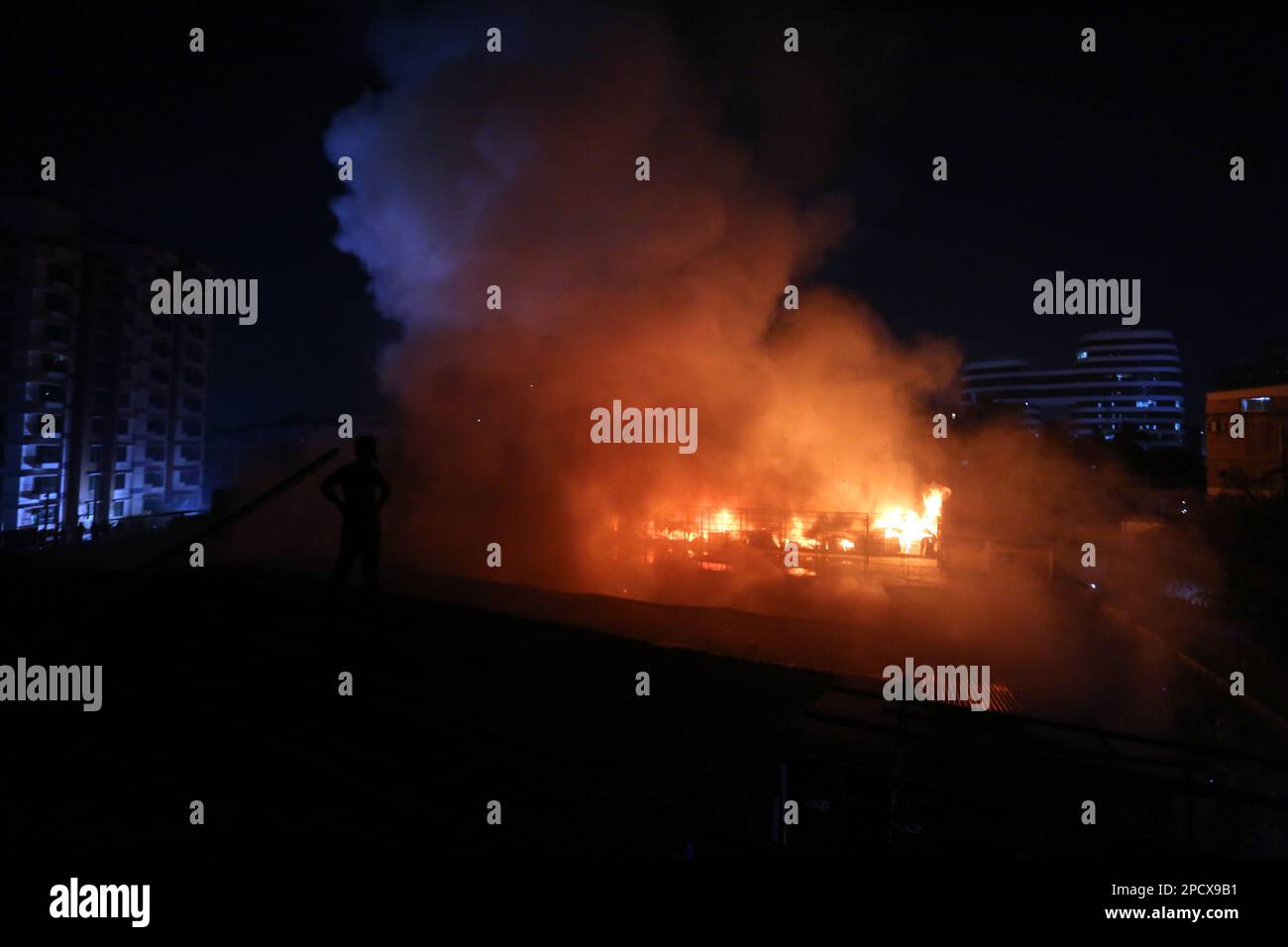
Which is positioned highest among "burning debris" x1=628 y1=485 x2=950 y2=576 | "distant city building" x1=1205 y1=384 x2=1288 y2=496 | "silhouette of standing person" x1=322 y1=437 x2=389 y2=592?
"distant city building" x1=1205 y1=384 x2=1288 y2=496

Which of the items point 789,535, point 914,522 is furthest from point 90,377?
point 914,522

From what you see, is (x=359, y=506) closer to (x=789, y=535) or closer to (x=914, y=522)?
(x=789, y=535)

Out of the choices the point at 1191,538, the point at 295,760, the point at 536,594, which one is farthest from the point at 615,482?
the point at 1191,538

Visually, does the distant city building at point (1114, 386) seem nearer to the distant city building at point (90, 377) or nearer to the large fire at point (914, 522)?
the large fire at point (914, 522)

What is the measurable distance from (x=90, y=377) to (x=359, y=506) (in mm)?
41354

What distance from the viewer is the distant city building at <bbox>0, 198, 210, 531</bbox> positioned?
32.5 meters

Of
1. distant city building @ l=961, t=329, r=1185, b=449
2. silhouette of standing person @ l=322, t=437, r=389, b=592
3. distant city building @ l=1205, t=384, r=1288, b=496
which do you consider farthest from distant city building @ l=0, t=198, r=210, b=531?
distant city building @ l=961, t=329, r=1185, b=449

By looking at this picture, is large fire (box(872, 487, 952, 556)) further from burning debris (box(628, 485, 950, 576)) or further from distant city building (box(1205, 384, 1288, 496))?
distant city building (box(1205, 384, 1288, 496))

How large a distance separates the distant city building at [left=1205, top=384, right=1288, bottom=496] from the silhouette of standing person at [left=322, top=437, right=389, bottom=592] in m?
25.8

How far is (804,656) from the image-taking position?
897cm

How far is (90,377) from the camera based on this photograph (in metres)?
35.9

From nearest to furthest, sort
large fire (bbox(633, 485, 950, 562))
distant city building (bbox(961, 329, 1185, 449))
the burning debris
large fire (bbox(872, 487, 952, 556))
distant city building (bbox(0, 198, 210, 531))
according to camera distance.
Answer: the burning debris → large fire (bbox(633, 485, 950, 562)) → large fire (bbox(872, 487, 952, 556)) → distant city building (bbox(0, 198, 210, 531)) → distant city building (bbox(961, 329, 1185, 449))
